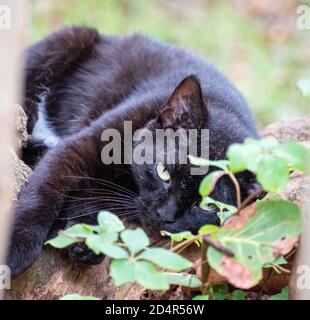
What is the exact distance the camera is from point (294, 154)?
1.55 m

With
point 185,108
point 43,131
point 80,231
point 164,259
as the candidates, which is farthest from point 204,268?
point 43,131

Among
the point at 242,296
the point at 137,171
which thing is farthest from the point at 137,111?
the point at 242,296

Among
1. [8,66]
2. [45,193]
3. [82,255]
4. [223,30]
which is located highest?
[223,30]

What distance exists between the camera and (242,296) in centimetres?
208

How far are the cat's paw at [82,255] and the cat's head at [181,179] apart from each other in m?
0.26

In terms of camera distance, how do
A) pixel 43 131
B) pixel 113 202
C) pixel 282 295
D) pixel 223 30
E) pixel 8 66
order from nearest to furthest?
1. pixel 8 66
2. pixel 282 295
3. pixel 113 202
4. pixel 43 131
5. pixel 223 30

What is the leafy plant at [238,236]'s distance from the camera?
153cm

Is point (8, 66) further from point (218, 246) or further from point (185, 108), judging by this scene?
point (185, 108)

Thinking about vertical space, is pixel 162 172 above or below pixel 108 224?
above

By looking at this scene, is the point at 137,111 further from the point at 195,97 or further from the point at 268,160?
the point at 268,160

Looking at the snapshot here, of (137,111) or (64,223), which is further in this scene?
(137,111)

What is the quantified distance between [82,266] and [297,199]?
34.2 inches

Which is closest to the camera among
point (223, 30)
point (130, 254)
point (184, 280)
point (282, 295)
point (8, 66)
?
point (8, 66)

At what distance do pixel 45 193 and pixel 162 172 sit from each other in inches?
18.6
